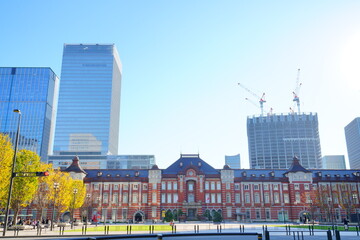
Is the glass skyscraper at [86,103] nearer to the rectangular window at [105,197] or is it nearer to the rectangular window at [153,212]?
the rectangular window at [105,197]

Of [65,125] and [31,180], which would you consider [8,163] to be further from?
[65,125]

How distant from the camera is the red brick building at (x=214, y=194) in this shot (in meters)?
72.4

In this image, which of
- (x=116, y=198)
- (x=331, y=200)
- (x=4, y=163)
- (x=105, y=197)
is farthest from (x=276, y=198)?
(x=4, y=163)

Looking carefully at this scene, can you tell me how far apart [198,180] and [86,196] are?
27.3m

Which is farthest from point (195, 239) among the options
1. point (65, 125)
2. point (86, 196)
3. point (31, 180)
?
point (65, 125)

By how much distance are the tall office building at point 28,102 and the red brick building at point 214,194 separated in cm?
11692

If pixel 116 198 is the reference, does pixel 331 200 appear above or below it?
below

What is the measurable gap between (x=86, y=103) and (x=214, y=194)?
12518 centimetres

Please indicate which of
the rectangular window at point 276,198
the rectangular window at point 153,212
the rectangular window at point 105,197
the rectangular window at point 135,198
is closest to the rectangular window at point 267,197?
the rectangular window at point 276,198

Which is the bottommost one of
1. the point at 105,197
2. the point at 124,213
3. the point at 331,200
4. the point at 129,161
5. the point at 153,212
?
the point at 124,213

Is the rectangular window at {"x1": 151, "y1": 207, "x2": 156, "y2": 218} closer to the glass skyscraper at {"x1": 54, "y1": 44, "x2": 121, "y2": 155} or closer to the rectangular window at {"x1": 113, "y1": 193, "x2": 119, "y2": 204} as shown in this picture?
the rectangular window at {"x1": 113, "y1": 193, "x2": 119, "y2": 204}

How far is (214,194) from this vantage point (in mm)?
74375

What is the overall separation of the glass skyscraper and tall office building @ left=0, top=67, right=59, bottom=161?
10.1 metres

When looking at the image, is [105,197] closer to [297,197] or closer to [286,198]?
[286,198]
